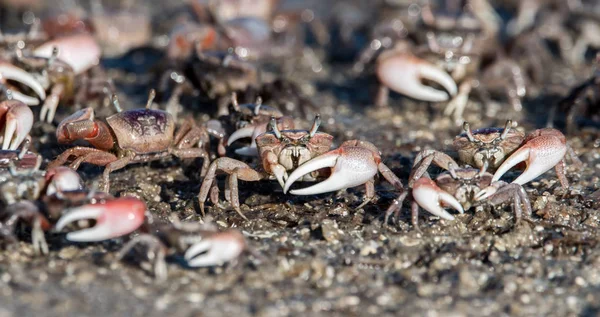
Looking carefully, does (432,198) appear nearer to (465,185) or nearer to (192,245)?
(465,185)

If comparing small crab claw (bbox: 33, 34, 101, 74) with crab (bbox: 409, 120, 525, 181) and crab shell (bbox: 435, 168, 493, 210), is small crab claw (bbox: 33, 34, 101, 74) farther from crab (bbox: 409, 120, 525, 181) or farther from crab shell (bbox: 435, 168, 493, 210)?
crab shell (bbox: 435, 168, 493, 210)

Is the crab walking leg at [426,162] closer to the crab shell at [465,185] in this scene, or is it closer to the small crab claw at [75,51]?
the crab shell at [465,185]

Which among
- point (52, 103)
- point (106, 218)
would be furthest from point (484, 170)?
point (52, 103)

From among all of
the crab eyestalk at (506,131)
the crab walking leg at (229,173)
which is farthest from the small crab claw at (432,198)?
the crab walking leg at (229,173)

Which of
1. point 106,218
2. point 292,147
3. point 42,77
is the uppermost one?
point 42,77

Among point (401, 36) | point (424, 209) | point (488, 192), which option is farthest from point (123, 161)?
point (401, 36)
